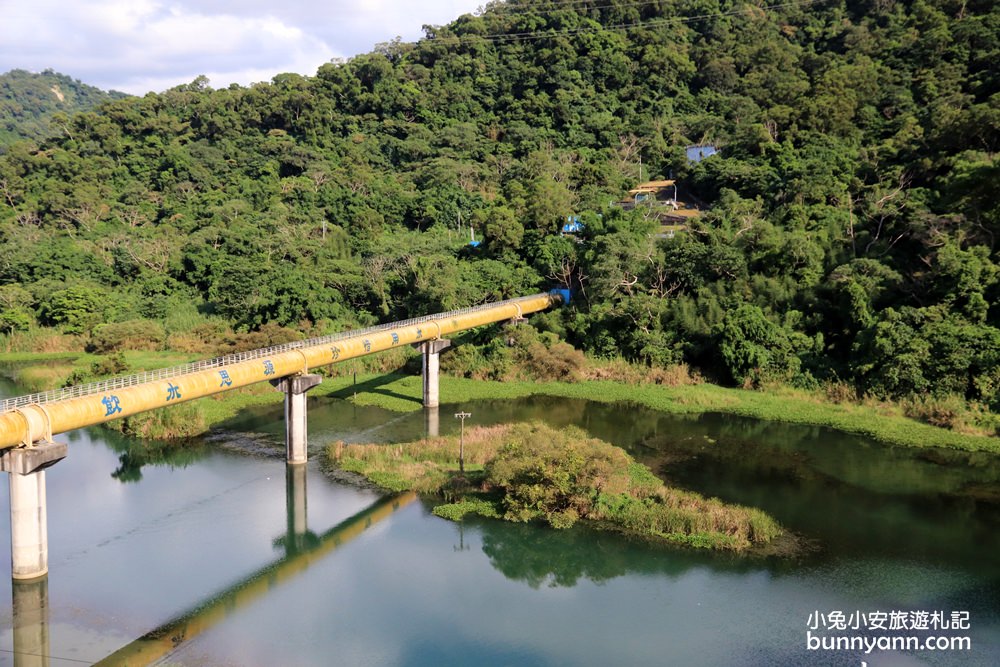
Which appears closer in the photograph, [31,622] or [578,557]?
[31,622]

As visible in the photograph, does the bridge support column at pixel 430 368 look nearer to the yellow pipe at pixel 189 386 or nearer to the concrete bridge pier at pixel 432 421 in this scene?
the yellow pipe at pixel 189 386

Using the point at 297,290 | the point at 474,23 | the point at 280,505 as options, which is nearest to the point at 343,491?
the point at 280,505

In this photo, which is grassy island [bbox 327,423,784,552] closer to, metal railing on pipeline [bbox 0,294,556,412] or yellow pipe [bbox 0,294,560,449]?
yellow pipe [bbox 0,294,560,449]

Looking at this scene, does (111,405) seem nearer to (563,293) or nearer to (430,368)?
(430,368)

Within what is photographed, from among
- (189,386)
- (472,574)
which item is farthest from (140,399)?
(472,574)

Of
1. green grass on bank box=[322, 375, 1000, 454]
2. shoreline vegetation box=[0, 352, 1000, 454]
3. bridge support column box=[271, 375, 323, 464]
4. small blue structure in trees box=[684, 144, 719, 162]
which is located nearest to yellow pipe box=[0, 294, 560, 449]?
bridge support column box=[271, 375, 323, 464]
